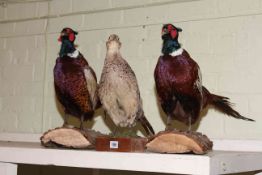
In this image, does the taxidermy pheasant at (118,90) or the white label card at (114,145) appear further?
the taxidermy pheasant at (118,90)

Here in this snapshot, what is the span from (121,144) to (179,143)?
20 centimetres

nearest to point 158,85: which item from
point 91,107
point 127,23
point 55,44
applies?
point 91,107

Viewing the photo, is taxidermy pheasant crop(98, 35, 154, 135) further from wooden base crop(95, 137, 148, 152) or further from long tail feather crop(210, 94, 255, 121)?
long tail feather crop(210, 94, 255, 121)

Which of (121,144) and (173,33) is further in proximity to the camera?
(173,33)

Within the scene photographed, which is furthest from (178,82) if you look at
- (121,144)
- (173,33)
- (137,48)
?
(137,48)

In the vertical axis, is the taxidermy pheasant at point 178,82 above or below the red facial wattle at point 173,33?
below

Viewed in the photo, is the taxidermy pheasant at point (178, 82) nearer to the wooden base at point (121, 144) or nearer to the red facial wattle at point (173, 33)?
the red facial wattle at point (173, 33)

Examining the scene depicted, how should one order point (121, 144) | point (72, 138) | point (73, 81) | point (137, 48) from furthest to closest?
point (137, 48) < point (73, 81) < point (72, 138) < point (121, 144)

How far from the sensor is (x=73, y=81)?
5.80 ft

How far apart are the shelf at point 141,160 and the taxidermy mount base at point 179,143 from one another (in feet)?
0.16

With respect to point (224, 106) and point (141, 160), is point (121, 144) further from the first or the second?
point (224, 106)

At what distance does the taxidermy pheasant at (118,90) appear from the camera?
1624 mm

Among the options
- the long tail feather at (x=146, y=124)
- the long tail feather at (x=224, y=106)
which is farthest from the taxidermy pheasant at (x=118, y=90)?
the long tail feather at (x=224, y=106)

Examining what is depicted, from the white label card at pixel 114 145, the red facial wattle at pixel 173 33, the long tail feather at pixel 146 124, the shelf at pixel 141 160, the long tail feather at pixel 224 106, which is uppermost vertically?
the red facial wattle at pixel 173 33
